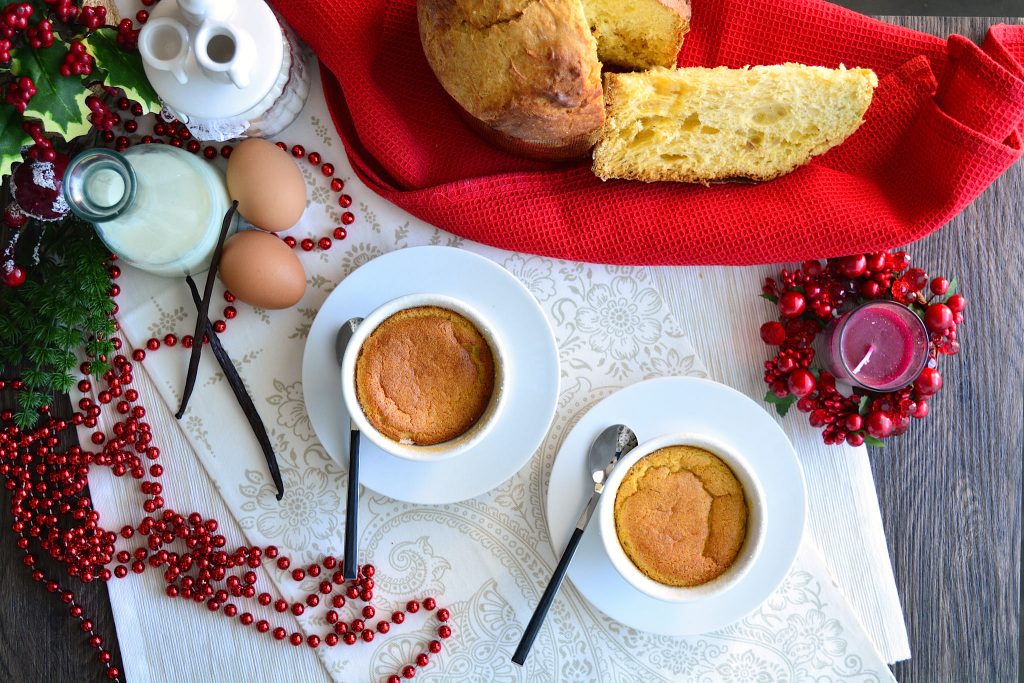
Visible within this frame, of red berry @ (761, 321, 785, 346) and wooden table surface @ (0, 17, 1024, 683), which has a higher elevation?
red berry @ (761, 321, 785, 346)

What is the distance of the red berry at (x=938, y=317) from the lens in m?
1.64

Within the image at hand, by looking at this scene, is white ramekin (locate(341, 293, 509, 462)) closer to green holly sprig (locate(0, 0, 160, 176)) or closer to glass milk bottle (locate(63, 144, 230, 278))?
glass milk bottle (locate(63, 144, 230, 278))

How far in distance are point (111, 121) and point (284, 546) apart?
995mm

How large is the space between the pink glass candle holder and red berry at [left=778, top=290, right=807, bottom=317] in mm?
87

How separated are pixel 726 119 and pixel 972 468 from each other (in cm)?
102

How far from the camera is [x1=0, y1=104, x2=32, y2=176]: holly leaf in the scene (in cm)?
145

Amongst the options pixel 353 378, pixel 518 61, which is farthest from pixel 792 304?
pixel 353 378

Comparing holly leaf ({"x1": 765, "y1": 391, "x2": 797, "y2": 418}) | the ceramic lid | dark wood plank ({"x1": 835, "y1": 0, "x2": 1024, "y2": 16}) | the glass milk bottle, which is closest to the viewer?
the ceramic lid

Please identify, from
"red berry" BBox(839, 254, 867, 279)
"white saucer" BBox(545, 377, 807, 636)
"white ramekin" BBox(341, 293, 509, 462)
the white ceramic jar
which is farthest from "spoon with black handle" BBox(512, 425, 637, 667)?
the white ceramic jar

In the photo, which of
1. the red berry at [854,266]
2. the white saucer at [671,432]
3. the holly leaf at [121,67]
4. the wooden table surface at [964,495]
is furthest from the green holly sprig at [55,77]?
the red berry at [854,266]

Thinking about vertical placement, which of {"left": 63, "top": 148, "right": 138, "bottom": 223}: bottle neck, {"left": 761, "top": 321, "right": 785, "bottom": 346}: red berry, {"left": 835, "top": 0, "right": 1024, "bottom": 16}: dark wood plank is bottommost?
{"left": 761, "top": 321, "right": 785, "bottom": 346}: red berry

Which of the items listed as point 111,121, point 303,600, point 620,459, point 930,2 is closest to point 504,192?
point 620,459

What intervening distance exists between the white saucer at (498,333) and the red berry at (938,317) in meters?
0.82

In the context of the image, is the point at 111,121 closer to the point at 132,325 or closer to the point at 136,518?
the point at 132,325
